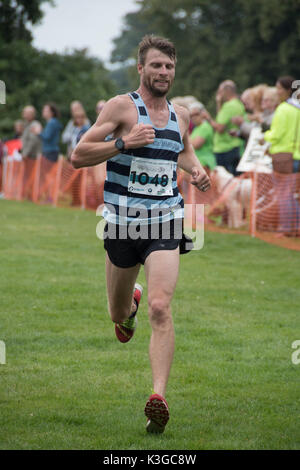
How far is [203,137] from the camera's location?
14828 mm

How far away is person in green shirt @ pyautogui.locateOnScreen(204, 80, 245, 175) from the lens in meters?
14.2

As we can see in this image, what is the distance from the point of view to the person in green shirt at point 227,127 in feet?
46.6

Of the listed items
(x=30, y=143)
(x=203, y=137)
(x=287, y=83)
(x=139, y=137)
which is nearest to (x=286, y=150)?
(x=287, y=83)

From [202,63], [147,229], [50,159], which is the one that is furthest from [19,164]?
[202,63]

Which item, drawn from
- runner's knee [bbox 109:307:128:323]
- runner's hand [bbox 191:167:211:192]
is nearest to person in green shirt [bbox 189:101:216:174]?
runner's knee [bbox 109:307:128:323]

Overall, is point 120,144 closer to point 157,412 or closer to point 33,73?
point 157,412

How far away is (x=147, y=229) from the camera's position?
17.4ft

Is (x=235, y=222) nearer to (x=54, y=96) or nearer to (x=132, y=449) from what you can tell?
(x=132, y=449)

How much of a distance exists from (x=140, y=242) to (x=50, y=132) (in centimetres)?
1377

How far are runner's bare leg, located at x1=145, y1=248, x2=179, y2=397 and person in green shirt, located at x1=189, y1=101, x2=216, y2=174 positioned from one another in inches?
386

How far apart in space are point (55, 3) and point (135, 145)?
30.9 metres

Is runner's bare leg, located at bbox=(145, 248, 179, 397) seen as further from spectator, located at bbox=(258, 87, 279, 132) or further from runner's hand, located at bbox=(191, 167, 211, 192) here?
spectator, located at bbox=(258, 87, 279, 132)

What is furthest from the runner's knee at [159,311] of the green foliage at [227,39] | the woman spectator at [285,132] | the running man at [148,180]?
the green foliage at [227,39]

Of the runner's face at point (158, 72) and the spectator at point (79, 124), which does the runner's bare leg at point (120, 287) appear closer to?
the runner's face at point (158, 72)
